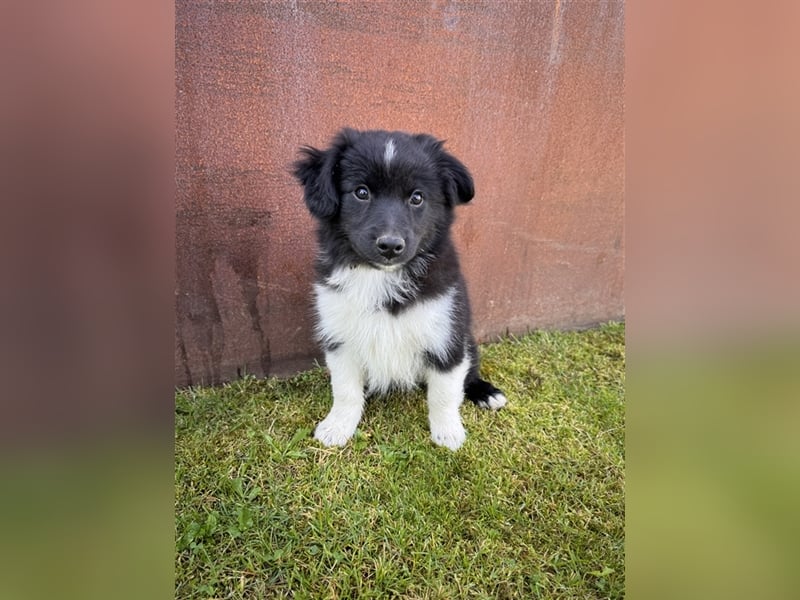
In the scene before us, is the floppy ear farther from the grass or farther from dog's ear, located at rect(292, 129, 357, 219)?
the grass

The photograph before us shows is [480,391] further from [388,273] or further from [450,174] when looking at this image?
[450,174]

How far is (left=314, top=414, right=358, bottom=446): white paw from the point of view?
197cm

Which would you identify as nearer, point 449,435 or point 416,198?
point 416,198

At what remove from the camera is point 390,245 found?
1.68 m

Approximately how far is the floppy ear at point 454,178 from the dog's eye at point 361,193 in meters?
0.34

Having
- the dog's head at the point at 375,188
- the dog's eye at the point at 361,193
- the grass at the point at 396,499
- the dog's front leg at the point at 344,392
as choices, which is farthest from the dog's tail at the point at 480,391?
the dog's eye at the point at 361,193

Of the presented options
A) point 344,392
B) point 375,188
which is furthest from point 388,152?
point 344,392

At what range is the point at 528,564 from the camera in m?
1.46

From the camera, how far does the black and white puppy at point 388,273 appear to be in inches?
71.4

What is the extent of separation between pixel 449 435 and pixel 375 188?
42.8 inches
